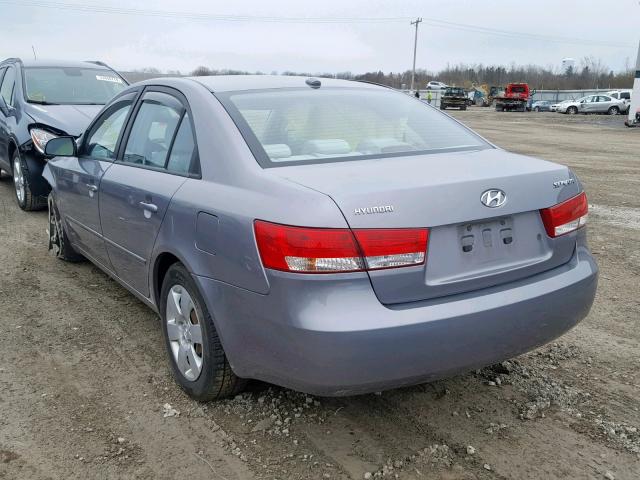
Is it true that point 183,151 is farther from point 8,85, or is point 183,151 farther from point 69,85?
point 8,85

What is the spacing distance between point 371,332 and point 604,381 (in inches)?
72.0

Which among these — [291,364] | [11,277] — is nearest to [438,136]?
[291,364]

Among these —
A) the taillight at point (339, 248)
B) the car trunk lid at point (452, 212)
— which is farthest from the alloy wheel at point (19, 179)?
the taillight at point (339, 248)

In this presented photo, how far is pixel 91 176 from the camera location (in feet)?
13.8

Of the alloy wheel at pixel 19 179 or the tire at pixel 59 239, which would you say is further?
the alloy wheel at pixel 19 179

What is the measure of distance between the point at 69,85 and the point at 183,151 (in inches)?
247

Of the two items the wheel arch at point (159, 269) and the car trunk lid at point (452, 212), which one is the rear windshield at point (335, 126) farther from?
the wheel arch at point (159, 269)

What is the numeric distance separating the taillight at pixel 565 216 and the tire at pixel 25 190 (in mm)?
6664

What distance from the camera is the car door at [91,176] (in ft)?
13.6

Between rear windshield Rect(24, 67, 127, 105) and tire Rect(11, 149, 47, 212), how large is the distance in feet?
3.00

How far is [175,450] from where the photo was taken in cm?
Answer: 279

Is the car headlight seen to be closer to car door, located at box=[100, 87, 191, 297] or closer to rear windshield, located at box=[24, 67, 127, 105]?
rear windshield, located at box=[24, 67, 127, 105]

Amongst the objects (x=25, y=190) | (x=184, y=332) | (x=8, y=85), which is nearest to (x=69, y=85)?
(x=8, y=85)

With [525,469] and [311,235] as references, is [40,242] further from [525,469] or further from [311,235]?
[525,469]
